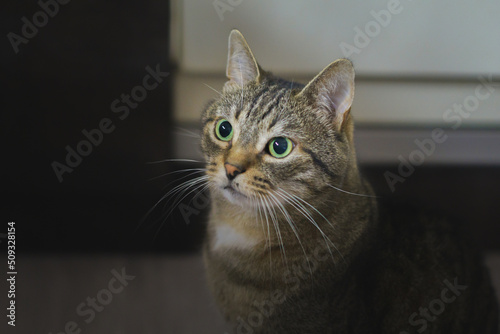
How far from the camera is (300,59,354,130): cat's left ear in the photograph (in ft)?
2.85

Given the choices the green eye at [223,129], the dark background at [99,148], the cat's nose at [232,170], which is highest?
the green eye at [223,129]

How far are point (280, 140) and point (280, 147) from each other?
0.04ft

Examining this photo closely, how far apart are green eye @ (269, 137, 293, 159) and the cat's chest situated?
19 cm

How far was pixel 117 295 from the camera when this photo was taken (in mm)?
1409

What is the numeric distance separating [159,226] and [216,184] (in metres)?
0.70

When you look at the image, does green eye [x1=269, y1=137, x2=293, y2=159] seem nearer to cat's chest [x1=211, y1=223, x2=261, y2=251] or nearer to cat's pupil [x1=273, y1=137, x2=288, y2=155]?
cat's pupil [x1=273, y1=137, x2=288, y2=155]

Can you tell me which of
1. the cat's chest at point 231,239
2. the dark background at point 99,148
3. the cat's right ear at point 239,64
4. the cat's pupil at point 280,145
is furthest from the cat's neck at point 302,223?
the dark background at point 99,148

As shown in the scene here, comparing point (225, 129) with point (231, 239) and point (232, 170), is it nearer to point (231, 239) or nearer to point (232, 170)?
point (232, 170)

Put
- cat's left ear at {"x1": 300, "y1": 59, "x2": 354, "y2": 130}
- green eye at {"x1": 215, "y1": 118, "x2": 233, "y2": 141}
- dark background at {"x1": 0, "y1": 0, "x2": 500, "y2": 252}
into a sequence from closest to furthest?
cat's left ear at {"x1": 300, "y1": 59, "x2": 354, "y2": 130} → green eye at {"x1": 215, "y1": 118, "x2": 233, "y2": 141} → dark background at {"x1": 0, "y1": 0, "x2": 500, "y2": 252}

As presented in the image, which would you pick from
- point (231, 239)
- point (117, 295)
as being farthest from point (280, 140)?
point (117, 295)

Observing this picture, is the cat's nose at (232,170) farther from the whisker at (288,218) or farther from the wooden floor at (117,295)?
the wooden floor at (117,295)

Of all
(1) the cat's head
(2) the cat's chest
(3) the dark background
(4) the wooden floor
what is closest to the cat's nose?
(1) the cat's head

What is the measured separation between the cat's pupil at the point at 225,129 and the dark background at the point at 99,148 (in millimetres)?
502

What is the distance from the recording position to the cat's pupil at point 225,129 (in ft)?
3.20
